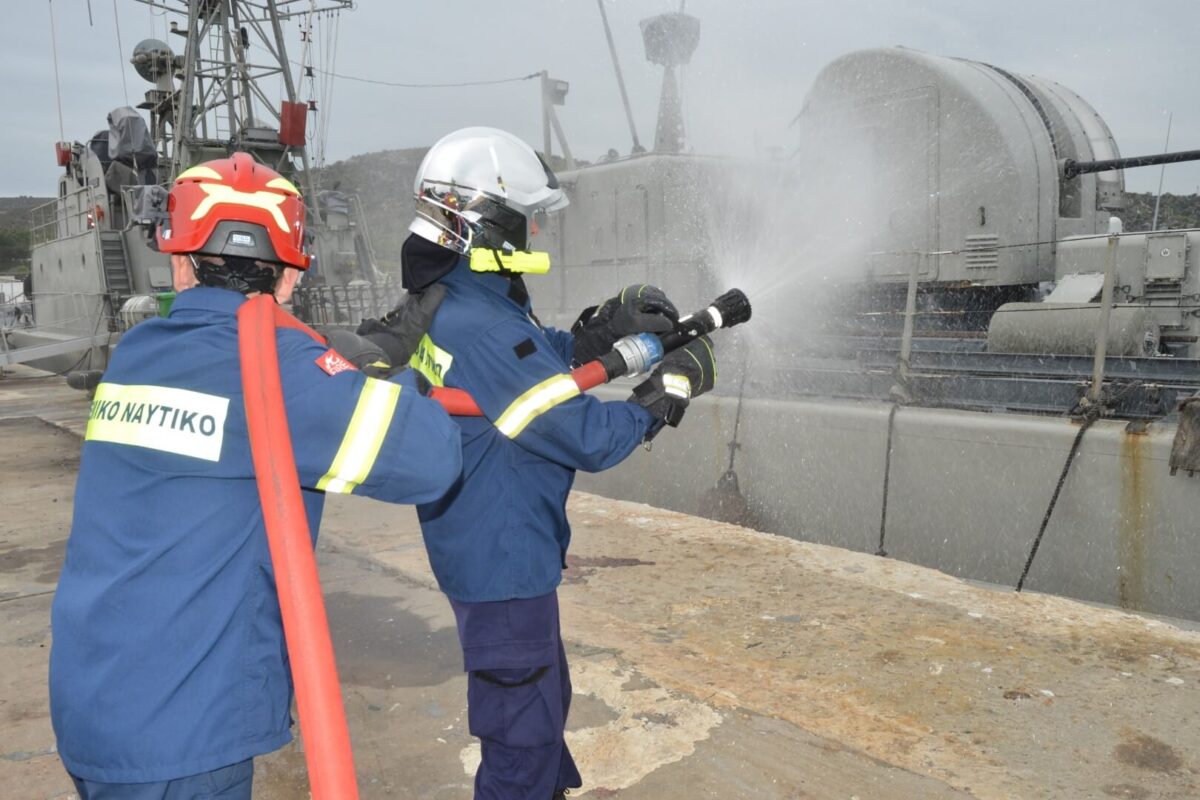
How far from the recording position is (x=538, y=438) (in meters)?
2.26

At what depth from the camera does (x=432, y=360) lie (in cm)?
243

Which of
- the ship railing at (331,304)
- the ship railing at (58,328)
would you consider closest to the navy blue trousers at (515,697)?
the ship railing at (331,304)

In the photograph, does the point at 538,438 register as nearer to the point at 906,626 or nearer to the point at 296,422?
the point at 296,422

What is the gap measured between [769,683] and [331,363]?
2.52 metres

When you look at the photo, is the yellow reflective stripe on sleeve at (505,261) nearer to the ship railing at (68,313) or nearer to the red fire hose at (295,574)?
the red fire hose at (295,574)

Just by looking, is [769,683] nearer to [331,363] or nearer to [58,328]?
[331,363]

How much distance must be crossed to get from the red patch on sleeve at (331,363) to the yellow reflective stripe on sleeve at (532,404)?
0.61m

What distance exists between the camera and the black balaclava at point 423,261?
2.44 m

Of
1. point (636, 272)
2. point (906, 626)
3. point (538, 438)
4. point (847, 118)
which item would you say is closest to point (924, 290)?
point (847, 118)

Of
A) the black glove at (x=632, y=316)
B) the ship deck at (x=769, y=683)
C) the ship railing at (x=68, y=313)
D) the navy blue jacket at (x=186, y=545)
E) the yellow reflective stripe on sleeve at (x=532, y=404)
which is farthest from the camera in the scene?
the ship railing at (x=68, y=313)

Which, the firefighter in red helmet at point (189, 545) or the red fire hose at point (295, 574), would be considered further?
the firefighter in red helmet at point (189, 545)

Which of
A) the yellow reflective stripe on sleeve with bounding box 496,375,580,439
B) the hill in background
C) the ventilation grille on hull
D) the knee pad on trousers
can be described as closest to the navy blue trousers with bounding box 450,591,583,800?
the knee pad on trousers

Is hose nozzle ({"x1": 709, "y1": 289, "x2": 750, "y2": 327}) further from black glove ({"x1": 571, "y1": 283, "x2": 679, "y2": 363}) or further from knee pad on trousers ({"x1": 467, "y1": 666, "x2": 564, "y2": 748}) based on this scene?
knee pad on trousers ({"x1": 467, "y1": 666, "x2": 564, "y2": 748})

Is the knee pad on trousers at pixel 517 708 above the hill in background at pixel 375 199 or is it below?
below
